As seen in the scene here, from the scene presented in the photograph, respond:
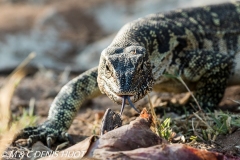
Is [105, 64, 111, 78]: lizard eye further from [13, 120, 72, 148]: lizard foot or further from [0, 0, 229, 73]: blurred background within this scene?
[0, 0, 229, 73]: blurred background

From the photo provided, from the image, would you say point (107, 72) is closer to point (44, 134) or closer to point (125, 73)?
point (125, 73)

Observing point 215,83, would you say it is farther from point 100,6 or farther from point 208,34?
point 100,6

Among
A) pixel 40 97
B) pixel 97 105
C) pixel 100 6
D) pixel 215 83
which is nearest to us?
pixel 215 83

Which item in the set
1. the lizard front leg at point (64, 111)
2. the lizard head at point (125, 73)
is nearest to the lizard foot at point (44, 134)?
the lizard front leg at point (64, 111)

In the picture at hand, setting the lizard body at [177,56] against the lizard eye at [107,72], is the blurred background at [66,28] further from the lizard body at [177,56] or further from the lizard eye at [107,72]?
the lizard eye at [107,72]

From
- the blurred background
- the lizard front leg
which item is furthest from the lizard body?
the blurred background

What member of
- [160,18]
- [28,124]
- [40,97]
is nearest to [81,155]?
[28,124]

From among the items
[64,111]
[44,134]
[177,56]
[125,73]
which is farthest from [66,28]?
[125,73]
